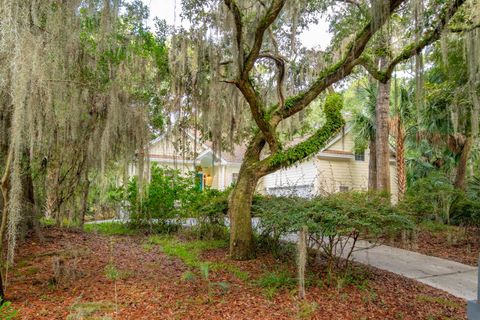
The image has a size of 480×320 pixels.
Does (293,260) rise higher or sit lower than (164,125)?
lower

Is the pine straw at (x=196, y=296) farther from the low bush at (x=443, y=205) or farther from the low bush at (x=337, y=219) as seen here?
the low bush at (x=443, y=205)

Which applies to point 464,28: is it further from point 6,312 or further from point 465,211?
point 6,312

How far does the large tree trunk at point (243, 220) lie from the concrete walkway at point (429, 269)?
5.74 ft

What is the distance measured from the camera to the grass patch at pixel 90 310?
3078 mm

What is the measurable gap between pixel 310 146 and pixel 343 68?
4.34 feet

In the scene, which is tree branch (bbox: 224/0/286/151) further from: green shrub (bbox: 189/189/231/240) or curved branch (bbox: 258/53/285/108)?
green shrub (bbox: 189/189/231/240)

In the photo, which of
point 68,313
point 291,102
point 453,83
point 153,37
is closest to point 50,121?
point 153,37

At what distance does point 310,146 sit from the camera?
5539 mm

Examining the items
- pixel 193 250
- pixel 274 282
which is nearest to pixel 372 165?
pixel 193 250

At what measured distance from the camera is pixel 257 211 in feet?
18.1

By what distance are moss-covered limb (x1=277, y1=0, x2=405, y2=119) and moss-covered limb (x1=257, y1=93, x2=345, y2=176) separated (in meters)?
0.46

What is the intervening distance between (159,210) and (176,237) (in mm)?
883

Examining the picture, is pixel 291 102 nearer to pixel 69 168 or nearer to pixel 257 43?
pixel 257 43

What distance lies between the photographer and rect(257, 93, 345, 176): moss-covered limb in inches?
211
